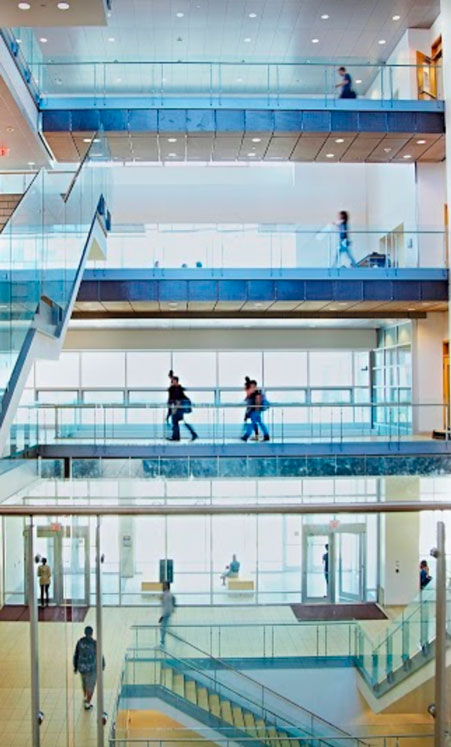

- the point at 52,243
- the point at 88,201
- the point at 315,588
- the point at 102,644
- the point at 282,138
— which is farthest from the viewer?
the point at 282,138

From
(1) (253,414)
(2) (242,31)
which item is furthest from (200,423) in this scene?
(2) (242,31)

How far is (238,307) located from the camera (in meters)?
18.2

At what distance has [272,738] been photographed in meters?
2.76

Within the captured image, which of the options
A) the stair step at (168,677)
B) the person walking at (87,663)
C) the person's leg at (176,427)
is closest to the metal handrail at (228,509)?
the person walking at (87,663)

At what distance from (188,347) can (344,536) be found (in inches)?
715

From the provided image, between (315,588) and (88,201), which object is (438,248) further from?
(315,588)

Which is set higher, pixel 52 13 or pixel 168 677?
pixel 52 13

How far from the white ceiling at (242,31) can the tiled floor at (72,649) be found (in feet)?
56.7

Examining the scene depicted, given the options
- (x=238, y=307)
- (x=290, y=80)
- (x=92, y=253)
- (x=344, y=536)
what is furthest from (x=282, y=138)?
(x=344, y=536)

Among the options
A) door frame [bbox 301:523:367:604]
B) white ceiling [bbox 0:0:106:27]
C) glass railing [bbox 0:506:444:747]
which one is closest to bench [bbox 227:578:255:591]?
glass railing [bbox 0:506:444:747]

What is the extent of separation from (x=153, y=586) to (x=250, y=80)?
60.9 ft

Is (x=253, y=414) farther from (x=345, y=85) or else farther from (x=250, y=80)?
(x=250, y=80)

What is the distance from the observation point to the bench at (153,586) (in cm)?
288

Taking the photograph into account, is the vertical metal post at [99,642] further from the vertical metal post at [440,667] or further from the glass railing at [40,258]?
the glass railing at [40,258]
